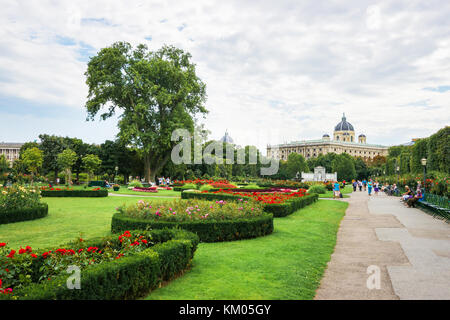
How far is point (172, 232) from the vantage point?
666 centimetres

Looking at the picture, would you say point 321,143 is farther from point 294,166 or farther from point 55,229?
point 55,229

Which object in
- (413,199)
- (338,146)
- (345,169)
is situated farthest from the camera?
(338,146)

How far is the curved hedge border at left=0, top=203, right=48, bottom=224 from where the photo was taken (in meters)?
11.3

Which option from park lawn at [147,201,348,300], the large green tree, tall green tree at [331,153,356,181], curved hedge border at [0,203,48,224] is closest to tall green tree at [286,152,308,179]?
tall green tree at [331,153,356,181]

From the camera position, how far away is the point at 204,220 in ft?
29.5

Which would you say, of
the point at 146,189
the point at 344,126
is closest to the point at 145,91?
the point at 146,189

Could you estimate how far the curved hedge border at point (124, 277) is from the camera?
3475 millimetres

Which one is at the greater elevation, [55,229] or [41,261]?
[41,261]

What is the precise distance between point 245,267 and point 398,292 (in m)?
2.51

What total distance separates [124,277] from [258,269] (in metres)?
2.67

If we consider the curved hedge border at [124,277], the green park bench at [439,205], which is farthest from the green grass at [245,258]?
the green park bench at [439,205]

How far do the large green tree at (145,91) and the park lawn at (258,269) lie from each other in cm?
2625
